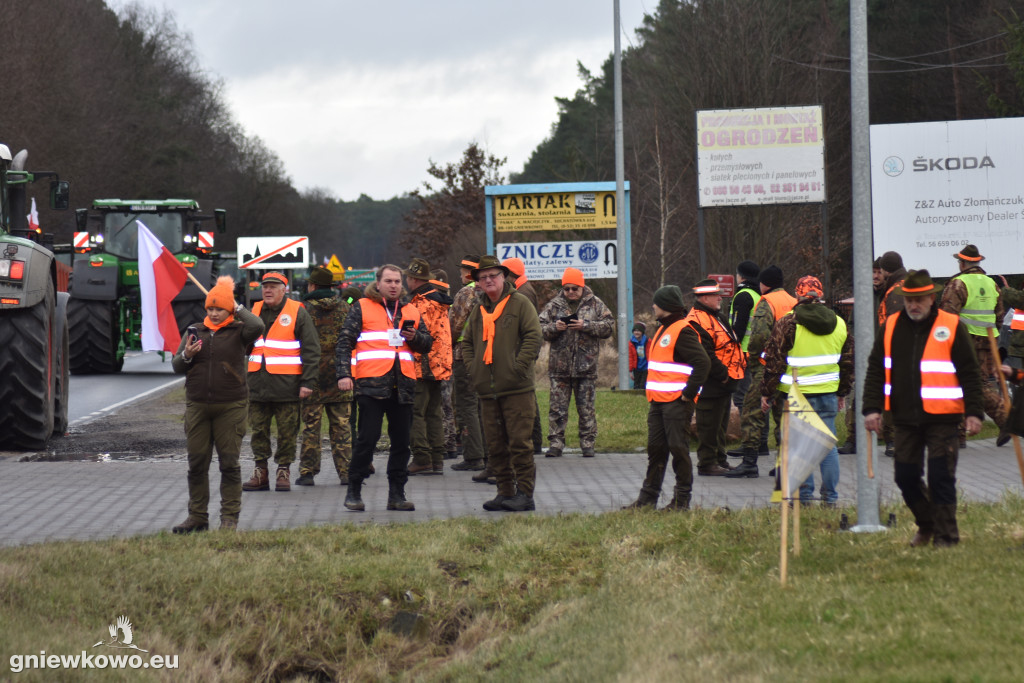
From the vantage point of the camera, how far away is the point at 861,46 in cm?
820

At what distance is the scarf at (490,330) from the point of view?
10.0 metres

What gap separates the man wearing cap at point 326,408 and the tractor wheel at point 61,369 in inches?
186

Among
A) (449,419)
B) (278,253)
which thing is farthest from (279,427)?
(278,253)

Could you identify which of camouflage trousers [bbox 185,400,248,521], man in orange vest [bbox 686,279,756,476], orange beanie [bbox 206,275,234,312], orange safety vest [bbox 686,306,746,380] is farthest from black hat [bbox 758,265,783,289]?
camouflage trousers [bbox 185,400,248,521]

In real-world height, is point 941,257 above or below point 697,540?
above

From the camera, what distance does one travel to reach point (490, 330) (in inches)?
398

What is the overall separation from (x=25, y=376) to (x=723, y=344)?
7453 mm

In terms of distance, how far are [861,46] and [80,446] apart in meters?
10.3

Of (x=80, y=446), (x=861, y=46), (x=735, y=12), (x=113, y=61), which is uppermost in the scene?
(x=113, y=61)

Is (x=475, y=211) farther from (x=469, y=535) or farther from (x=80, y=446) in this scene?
(x=469, y=535)

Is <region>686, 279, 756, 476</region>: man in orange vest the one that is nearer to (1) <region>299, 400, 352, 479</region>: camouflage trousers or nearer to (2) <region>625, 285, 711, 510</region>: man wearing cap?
(2) <region>625, 285, 711, 510</region>: man wearing cap

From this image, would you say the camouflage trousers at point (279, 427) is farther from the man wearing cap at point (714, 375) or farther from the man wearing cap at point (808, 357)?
the man wearing cap at point (808, 357)

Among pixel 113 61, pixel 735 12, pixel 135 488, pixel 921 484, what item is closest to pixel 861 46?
pixel 921 484

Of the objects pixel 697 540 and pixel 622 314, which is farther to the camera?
pixel 622 314
